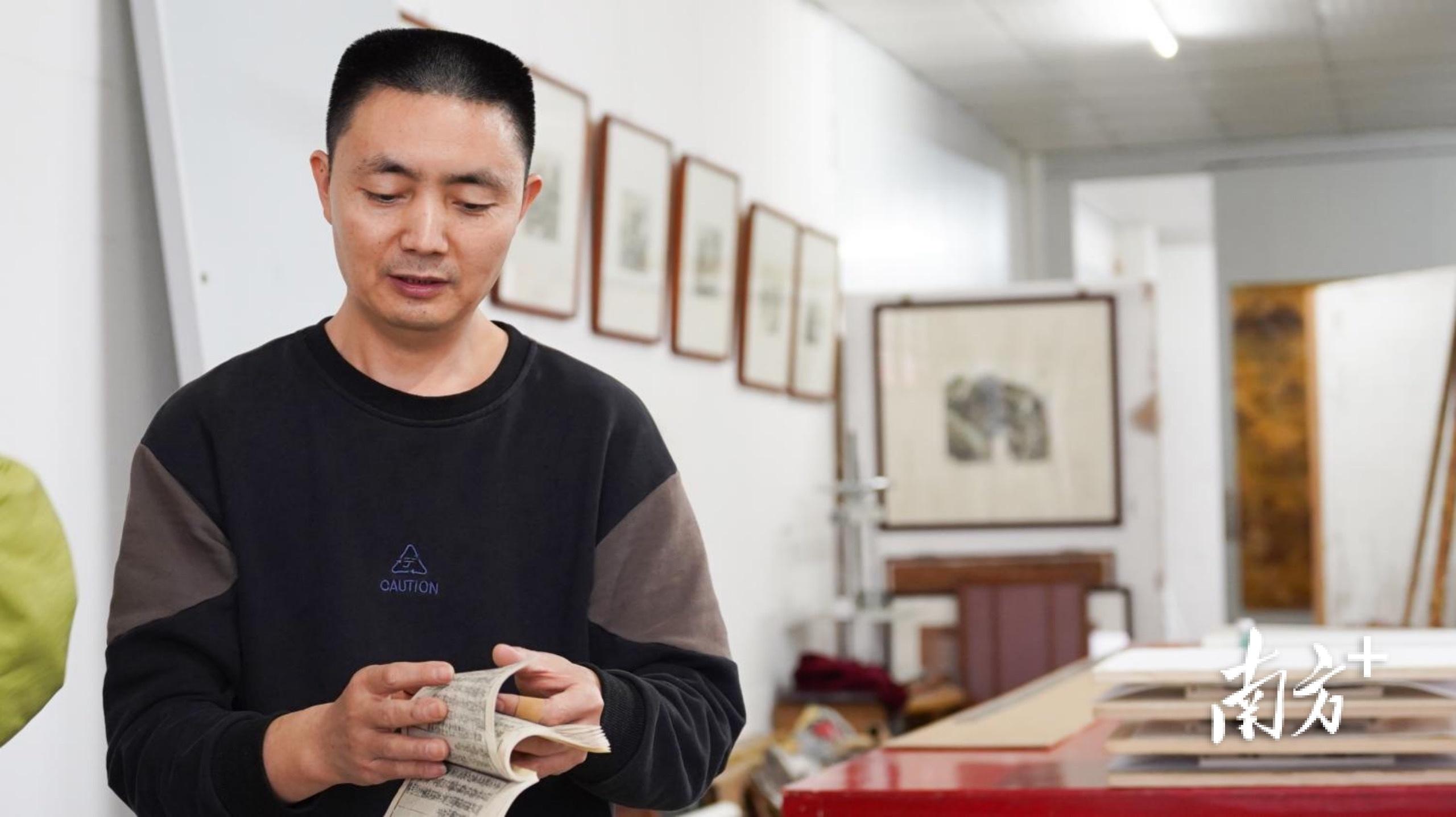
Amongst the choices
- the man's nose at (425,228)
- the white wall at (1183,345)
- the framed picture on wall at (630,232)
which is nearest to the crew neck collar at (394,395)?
the man's nose at (425,228)

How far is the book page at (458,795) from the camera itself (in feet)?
3.73

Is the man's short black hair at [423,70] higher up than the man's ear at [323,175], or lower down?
higher up

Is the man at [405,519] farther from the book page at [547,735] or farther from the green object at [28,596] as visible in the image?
the green object at [28,596]

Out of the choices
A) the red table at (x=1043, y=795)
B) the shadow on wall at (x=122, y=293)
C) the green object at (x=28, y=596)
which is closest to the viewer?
the green object at (x=28, y=596)

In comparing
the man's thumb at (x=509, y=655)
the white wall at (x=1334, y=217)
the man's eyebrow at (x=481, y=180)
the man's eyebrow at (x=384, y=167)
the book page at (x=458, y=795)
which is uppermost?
the white wall at (x=1334, y=217)

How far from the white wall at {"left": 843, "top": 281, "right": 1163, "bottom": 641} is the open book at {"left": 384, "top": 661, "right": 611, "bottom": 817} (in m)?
5.27

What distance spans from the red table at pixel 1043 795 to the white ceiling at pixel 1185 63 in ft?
16.5

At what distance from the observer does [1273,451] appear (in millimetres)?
12492

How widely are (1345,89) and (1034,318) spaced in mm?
2566

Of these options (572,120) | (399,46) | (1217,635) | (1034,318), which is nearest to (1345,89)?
(1034,318)

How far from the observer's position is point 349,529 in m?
1.28

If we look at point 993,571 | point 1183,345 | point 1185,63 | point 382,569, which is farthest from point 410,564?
point 1183,345

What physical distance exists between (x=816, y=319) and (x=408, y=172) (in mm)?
4981

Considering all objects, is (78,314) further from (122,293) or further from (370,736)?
(370,736)
